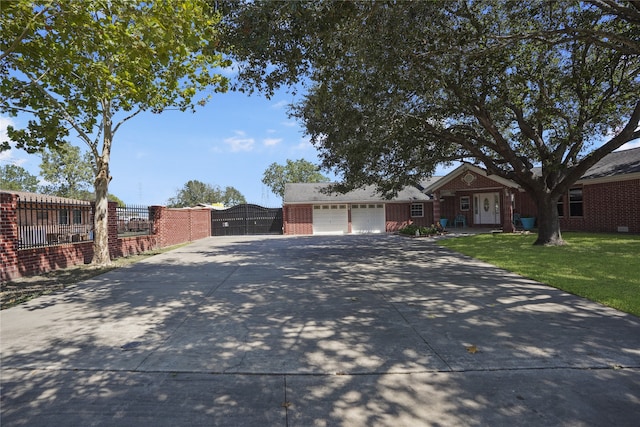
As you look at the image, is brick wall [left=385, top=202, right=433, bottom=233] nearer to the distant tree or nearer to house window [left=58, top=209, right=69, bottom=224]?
house window [left=58, top=209, right=69, bottom=224]

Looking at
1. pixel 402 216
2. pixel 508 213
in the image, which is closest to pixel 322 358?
pixel 508 213

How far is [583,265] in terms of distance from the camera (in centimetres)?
924

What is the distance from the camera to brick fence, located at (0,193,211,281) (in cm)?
877

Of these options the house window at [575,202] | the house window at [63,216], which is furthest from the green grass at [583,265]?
the house window at [63,216]

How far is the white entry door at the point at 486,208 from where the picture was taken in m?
24.1

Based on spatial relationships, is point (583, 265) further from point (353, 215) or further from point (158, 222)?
point (353, 215)

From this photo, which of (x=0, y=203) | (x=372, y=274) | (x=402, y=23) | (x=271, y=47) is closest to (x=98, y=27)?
(x=271, y=47)

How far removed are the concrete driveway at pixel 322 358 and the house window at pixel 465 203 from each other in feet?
65.0

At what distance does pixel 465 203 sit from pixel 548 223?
12588 millimetres

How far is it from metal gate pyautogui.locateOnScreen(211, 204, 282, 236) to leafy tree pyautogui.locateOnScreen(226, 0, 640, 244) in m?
12.8

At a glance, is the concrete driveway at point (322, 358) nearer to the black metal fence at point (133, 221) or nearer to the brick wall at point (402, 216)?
the black metal fence at point (133, 221)

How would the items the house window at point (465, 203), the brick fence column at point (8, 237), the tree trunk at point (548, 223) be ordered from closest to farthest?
1. the brick fence column at point (8, 237)
2. the tree trunk at point (548, 223)
3. the house window at point (465, 203)

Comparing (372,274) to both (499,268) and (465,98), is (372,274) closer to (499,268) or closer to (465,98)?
(499,268)

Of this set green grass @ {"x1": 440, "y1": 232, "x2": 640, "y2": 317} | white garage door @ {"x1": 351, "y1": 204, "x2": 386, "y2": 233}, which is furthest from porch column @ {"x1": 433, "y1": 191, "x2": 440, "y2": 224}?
green grass @ {"x1": 440, "y1": 232, "x2": 640, "y2": 317}
